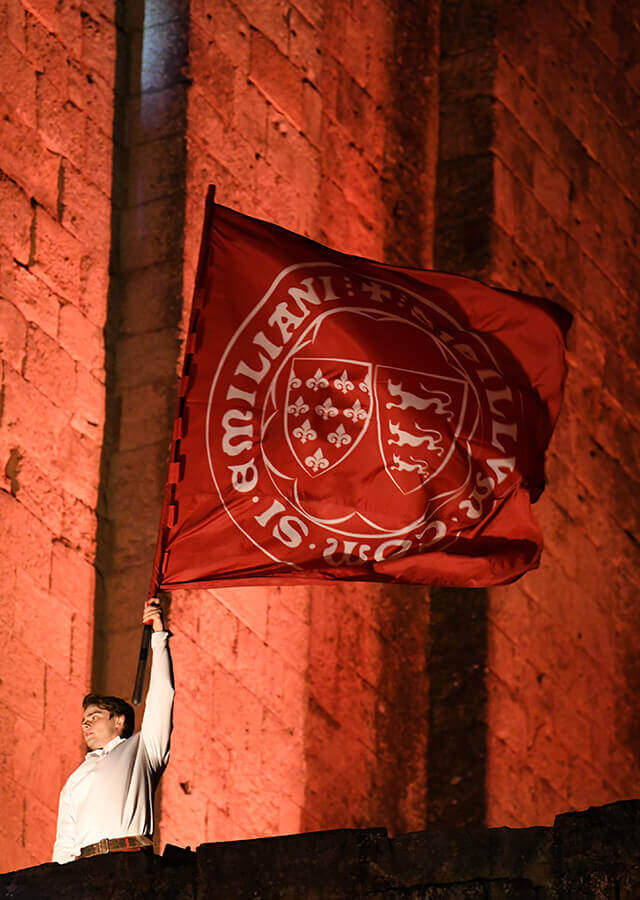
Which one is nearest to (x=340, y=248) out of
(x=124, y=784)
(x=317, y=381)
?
(x=317, y=381)

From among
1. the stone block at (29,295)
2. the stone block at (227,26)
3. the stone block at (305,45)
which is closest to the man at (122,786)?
the stone block at (29,295)

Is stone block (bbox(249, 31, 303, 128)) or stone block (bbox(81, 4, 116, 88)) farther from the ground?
stone block (bbox(249, 31, 303, 128))

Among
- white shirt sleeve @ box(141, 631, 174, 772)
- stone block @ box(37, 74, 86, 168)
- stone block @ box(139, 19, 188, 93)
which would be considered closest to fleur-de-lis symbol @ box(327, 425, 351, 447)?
white shirt sleeve @ box(141, 631, 174, 772)

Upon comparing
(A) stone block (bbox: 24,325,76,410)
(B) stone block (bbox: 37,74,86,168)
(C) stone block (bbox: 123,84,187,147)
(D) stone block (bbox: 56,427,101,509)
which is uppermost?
(C) stone block (bbox: 123,84,187,147)

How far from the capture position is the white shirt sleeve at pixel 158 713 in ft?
24.8

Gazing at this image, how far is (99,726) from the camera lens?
777 cm

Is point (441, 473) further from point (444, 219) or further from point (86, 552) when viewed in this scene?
point (444, 219)

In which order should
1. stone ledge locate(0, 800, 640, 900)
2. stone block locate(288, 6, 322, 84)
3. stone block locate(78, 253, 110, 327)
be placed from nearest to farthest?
stone ledge locate(0, 800, 640, 900), stone block locate(78, 253, 110, 327), stone block locate(288, 6, 322, 84)

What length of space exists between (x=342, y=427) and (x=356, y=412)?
3.6 inches

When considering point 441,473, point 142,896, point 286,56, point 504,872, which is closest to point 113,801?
point 142,896

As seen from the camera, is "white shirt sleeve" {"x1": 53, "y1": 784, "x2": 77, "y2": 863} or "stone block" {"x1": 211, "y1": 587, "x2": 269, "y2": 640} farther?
"stone block" {"x1": 211, "y1": 587, "x2": 269, "y2": 640}

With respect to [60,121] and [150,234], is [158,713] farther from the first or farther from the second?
[60,121]

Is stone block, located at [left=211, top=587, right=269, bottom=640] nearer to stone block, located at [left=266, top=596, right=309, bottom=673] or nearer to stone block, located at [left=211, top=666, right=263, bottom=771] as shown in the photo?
stone block, located at [left=266, top=596, right=309, bottom=673]

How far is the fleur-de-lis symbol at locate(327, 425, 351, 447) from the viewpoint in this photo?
8.62 meters
